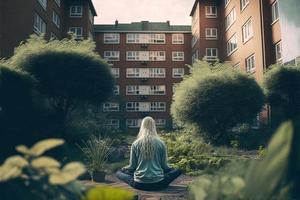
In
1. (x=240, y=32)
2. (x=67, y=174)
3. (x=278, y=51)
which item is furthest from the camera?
(x=240, y=32)

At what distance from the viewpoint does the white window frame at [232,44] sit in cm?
3346

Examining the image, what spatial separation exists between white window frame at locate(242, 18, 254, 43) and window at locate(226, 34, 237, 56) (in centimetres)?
291

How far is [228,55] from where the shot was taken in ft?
119

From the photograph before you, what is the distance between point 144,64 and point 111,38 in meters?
6.00

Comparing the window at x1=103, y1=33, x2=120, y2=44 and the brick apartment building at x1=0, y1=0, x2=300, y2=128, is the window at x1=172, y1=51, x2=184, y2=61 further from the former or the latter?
the window at x1=103, y1=33, x2=120, y2=44

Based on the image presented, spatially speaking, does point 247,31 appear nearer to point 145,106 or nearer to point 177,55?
point 177,55

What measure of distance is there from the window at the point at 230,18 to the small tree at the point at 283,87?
565 inches

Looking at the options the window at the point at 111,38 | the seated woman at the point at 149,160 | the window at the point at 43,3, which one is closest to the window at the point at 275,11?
the window at the point at 43,3

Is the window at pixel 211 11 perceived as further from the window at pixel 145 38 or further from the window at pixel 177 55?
the window at pixel 145 38

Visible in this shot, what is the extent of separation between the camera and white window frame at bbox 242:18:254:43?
92.7 feet

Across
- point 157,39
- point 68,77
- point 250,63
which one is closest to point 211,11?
point 157,39

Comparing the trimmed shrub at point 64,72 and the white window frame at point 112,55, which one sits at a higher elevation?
the white window frame at point 112,55

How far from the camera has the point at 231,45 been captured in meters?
35.3

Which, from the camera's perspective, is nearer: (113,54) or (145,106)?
(145,106)
